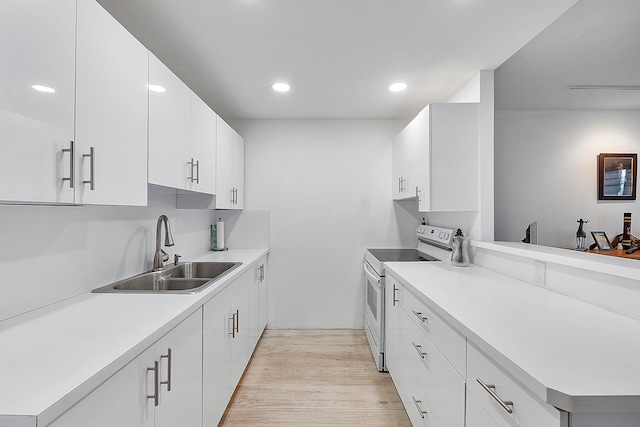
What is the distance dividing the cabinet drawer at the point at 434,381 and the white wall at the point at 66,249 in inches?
66.1

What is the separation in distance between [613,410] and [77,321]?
1.56m

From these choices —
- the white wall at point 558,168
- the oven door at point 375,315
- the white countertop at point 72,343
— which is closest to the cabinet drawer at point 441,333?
A: the oven door at point 375,315

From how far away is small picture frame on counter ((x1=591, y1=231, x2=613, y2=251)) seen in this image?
3557mm

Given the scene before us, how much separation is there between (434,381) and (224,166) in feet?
7.38

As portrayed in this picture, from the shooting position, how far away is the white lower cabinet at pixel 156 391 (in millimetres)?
823

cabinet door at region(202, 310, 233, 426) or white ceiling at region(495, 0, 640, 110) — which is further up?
white ceiling at region(495, 0, 640, 110)

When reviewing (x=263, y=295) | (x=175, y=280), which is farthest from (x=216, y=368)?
(x=263, y=295)

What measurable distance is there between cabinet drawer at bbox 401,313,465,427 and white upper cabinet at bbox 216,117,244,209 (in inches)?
71.8

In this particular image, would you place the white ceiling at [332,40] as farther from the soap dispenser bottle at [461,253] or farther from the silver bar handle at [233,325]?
the silver bar handle at [233,325]

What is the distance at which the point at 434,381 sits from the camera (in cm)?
147

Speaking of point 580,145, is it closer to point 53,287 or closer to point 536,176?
point 536,176

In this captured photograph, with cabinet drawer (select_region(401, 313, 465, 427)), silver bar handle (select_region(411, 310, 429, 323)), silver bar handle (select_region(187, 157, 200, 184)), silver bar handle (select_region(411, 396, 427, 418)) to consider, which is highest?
silver bar handle (select_region(187, 157, 200, 184))

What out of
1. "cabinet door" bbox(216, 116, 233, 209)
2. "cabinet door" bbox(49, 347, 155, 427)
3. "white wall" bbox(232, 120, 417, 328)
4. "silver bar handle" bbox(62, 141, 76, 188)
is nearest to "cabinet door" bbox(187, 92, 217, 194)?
"cabinet door" bbox(216, 116, 233, 209)

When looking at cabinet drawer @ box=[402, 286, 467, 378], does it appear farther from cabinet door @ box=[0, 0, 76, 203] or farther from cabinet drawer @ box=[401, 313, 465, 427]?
cabinet door @ box=[0, 0, 76, 203]
